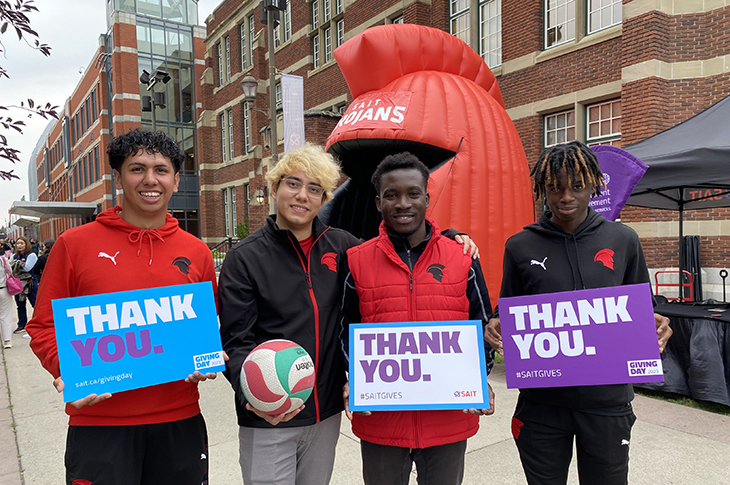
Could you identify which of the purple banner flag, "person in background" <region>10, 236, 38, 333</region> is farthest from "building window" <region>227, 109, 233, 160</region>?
the purple banner flag

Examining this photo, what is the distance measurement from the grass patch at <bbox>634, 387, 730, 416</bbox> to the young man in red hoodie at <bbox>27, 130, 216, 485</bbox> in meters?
5.12

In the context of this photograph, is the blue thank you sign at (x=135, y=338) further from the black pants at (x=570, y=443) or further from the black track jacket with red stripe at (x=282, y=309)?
the black pants at (x=570, y=443)

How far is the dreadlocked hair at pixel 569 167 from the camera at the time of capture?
7.49ft

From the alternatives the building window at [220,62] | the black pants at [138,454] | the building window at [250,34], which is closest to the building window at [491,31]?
the black pants at [138,454]

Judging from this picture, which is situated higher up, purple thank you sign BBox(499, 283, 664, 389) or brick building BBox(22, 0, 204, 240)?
brick building BBox(22, 0, 204, 240)

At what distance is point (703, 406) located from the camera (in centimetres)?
507

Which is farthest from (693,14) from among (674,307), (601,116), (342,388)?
(342,388)

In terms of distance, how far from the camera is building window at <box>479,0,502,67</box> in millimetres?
13273

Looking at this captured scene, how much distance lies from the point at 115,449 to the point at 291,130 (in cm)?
999

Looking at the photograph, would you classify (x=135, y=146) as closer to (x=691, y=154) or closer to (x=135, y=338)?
(x=135, y=338)

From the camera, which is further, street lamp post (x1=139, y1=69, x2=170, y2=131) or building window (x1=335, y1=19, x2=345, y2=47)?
building window (x1=335, y1=19, x2=345, y2=47)

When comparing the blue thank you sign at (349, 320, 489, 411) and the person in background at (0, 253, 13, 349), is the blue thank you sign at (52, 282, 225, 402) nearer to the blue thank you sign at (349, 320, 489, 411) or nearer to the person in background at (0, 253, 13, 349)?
the blue thank you sign at (349, 320, 489, 411)

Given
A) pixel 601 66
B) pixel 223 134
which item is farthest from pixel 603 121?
pixel 223 134

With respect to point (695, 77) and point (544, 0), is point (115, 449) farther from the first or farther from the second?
point (544, 0)
